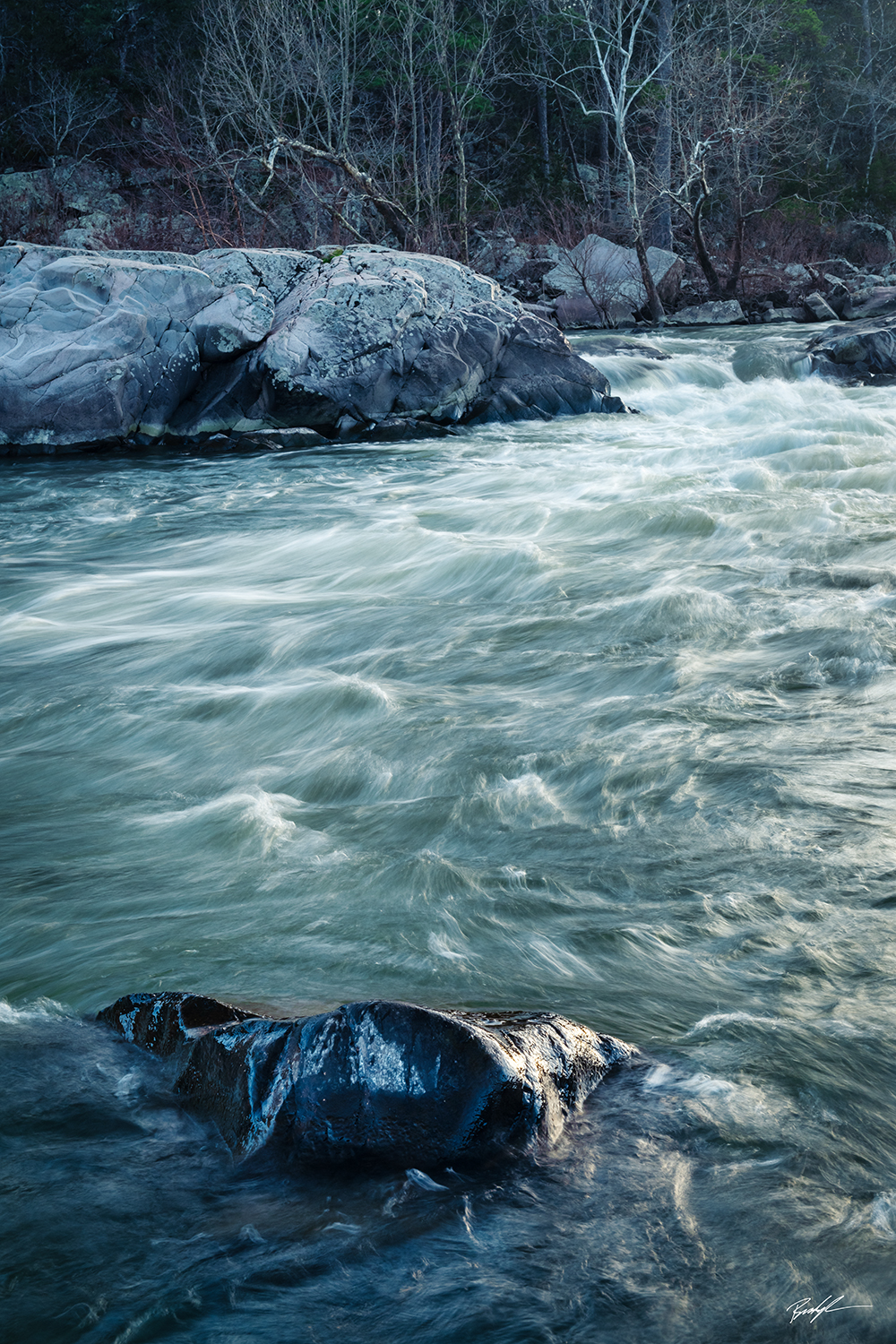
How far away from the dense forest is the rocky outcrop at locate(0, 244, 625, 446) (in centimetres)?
842

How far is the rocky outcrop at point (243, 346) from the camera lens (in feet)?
33.2

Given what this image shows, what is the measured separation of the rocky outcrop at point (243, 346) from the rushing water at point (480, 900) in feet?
12.7

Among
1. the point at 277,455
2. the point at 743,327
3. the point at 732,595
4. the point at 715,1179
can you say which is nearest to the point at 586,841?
the point at 715,1179

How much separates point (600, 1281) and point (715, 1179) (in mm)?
293

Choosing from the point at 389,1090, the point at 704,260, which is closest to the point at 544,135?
the point at 704,260

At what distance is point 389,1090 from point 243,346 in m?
9.60

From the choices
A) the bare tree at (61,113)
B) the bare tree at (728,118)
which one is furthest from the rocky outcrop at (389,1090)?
the bare tree at (61,113)

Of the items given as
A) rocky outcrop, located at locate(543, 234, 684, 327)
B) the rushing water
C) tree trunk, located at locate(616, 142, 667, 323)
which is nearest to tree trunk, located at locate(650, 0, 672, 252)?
rocky outcrop, located at locate(543, 234, 684, 327)

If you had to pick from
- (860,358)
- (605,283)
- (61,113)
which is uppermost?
(61,113)

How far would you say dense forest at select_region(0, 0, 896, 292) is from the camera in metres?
21.1

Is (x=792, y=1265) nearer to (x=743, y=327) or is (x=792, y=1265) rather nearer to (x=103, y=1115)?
(x=103, y=1115)

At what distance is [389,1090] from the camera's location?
1.77m

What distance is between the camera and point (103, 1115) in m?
1.95
